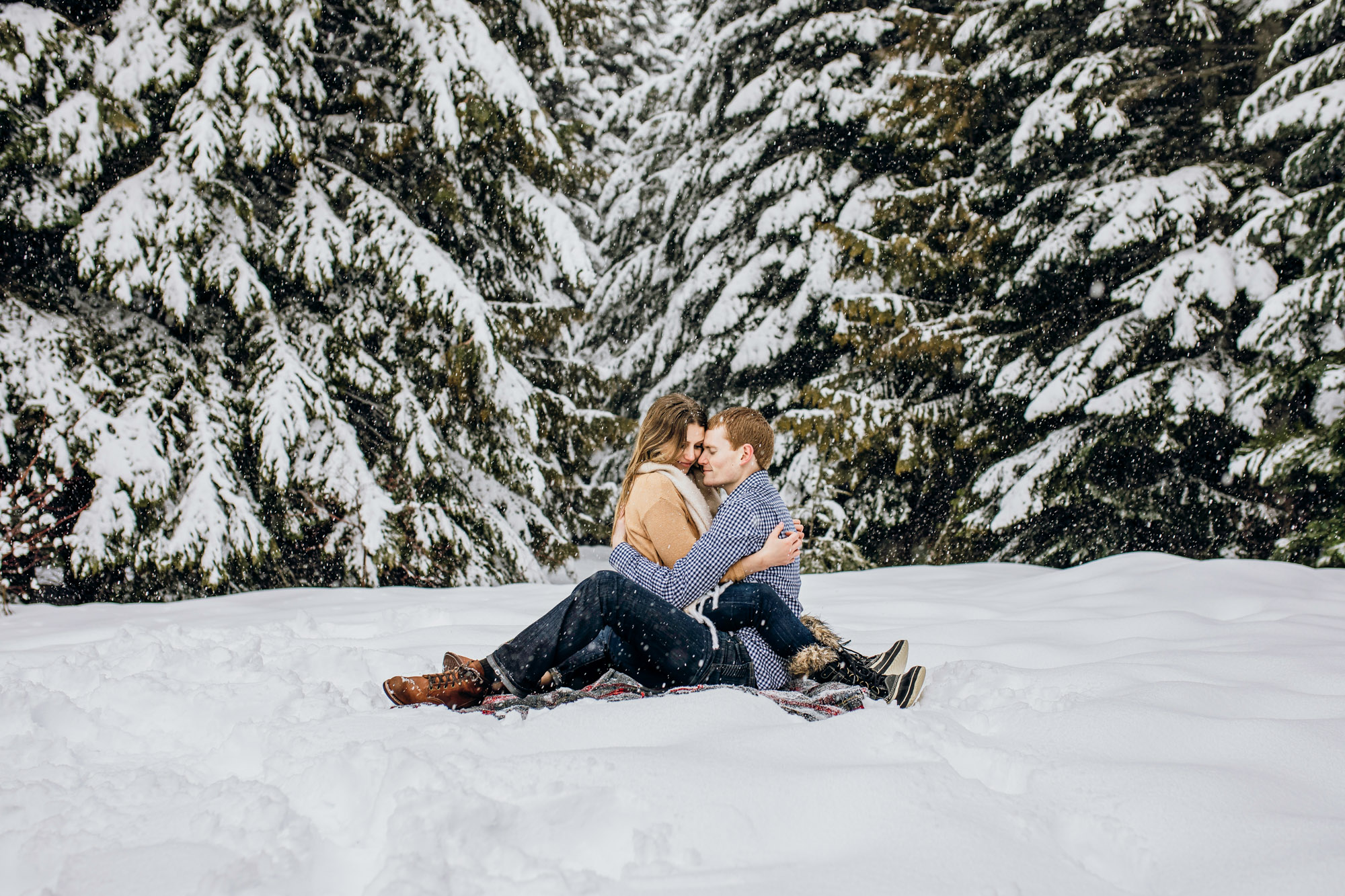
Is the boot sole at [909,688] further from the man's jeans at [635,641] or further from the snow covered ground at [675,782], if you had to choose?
the man's jeans at [635,641]

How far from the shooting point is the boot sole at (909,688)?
261 centimetres

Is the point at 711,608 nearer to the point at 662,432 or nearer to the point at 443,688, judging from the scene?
the point at 662,432

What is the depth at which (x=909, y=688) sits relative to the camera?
8.70 feet

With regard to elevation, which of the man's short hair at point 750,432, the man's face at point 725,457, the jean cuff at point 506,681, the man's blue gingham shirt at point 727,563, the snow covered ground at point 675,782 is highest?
the man's short hair at point 750,432

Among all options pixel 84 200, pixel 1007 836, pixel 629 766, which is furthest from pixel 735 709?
pixel 84 200

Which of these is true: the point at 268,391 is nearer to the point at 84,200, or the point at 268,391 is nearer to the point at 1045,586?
the point at 84,200

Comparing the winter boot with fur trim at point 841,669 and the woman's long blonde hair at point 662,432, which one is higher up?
the woman's long blonde hair at point 662,432

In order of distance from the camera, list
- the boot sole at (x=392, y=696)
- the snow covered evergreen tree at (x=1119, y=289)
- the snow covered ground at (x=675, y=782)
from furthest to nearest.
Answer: the snow covered evergreen tree at (x=1119, y=289) → the boot sole at (x=392, y=696) → the snow covered ground at (x=675, y=782)

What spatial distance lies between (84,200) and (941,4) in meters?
9.30

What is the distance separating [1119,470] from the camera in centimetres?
648

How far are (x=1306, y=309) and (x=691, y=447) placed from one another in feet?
13.6

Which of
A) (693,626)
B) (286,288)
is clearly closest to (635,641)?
(693,626)

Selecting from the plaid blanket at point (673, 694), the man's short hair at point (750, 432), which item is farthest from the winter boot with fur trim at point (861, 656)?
the man's short hair at point (750, 432)

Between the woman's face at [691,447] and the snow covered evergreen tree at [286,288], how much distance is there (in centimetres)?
346
